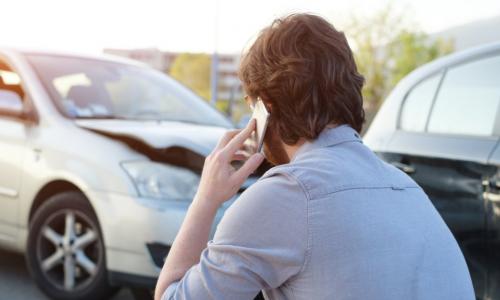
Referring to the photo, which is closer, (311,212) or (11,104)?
(311,212)

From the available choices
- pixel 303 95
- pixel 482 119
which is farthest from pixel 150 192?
pixel 303 95

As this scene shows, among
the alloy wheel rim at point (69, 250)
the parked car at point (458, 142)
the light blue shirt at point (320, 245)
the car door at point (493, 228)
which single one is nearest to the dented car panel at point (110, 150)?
the alloy wheel rim at point (69, 250)

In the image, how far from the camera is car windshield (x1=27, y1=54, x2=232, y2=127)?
15.8 feet

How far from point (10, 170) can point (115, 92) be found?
101 centimetres

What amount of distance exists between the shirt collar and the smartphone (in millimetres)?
95

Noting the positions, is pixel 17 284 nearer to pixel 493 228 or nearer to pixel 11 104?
pixel 11 104

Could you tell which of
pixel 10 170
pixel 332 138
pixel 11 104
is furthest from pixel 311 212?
pixel 11 104

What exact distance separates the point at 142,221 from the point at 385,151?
1.30 meters

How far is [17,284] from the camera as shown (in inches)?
181

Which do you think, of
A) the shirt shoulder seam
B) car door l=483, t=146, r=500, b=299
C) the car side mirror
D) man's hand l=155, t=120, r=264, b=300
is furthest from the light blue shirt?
the car side mirror

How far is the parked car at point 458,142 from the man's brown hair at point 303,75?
168cm

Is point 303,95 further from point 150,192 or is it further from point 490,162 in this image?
point 150,192

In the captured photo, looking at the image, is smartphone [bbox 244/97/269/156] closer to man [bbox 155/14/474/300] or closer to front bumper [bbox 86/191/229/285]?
man [bbox 155/14/474/300]

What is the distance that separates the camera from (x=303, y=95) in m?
1.53
